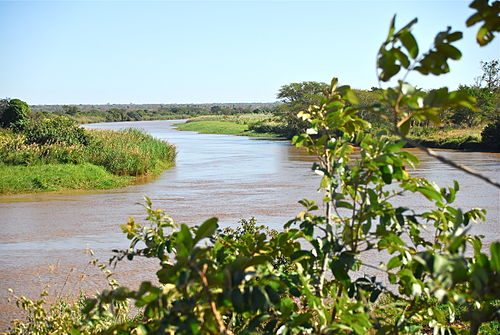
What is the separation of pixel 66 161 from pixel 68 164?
30cm

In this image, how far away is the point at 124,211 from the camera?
40.3 ft

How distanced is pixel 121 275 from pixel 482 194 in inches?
389

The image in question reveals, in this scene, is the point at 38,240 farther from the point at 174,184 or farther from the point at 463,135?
the point at 463,135

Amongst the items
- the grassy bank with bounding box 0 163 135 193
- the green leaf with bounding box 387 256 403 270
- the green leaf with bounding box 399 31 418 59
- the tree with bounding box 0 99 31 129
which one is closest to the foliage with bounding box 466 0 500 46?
the green leaf with bounding box 399 31 418 59

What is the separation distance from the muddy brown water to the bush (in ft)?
16.9

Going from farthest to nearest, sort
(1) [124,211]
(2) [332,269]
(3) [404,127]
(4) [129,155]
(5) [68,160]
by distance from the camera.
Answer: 1. (4) [129,155]
2. (5) [68,160]
3. (1) [124,211]
4. (2) [332,269]
5. (3) [404,127]

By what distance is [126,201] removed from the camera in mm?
13680

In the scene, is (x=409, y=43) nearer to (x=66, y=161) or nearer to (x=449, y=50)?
(x=449, y=50)

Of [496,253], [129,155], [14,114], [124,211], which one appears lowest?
[124,211]

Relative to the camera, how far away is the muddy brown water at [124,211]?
283 inches

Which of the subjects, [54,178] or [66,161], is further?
[66,161]

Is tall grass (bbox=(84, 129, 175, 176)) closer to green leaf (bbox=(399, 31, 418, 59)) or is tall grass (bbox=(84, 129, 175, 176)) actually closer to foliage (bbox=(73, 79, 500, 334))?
foliage (bbox=(73, 79, 500, 334))

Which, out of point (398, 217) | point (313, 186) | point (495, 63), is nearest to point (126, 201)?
point (313, 186)

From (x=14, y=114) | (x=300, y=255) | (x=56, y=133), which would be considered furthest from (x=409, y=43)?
(x=14, y=114)
